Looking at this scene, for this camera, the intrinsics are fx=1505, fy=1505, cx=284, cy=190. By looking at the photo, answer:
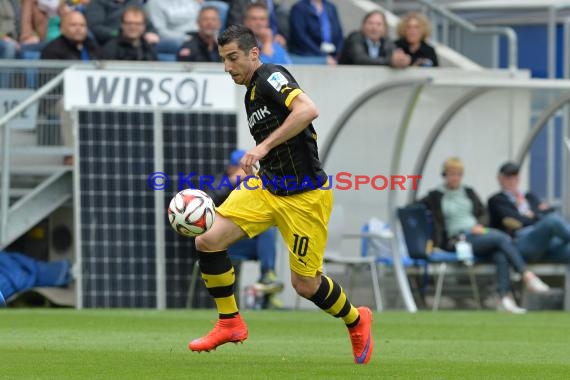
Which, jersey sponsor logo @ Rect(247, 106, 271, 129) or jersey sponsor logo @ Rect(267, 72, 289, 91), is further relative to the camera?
jersey sponsor logo @ Rect(247, 106, 271, 129)

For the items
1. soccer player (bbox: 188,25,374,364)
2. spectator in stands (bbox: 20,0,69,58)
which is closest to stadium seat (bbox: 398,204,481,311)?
spectator in stands (bbox: 20,0,69,58)

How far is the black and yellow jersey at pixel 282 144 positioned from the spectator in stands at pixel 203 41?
823 cm

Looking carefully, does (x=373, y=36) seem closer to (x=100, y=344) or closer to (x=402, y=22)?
(x=402, y=22)

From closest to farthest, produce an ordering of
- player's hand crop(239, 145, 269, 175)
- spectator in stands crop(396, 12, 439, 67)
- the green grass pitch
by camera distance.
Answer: the green grass pitch → player's hand crop(239, 145, 269, 175) → spectator in stands crop(396, 12, 439, 67)

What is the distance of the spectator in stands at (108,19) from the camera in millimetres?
18422

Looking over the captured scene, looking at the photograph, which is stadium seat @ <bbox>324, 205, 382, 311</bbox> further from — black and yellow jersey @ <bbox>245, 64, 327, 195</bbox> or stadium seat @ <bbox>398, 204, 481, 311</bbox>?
black and yellow jersey @ <bbox>245, 64, 327, 195</bbox>

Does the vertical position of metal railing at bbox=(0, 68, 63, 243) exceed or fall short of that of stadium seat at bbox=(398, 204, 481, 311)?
it exceeds it

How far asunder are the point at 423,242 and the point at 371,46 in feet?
9.24

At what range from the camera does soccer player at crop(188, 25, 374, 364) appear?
973cm

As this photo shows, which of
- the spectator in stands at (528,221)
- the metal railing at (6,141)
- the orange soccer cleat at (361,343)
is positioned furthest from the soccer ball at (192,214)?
the spectator in stands at (528,221)

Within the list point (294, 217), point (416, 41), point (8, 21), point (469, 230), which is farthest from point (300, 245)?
point (8, 21)

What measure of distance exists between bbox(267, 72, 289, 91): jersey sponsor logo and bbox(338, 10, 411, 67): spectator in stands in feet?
29.4

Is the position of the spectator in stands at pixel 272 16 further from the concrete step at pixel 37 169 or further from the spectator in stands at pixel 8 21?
the concrete step at pixel 37 169

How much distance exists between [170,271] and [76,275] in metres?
1.07
